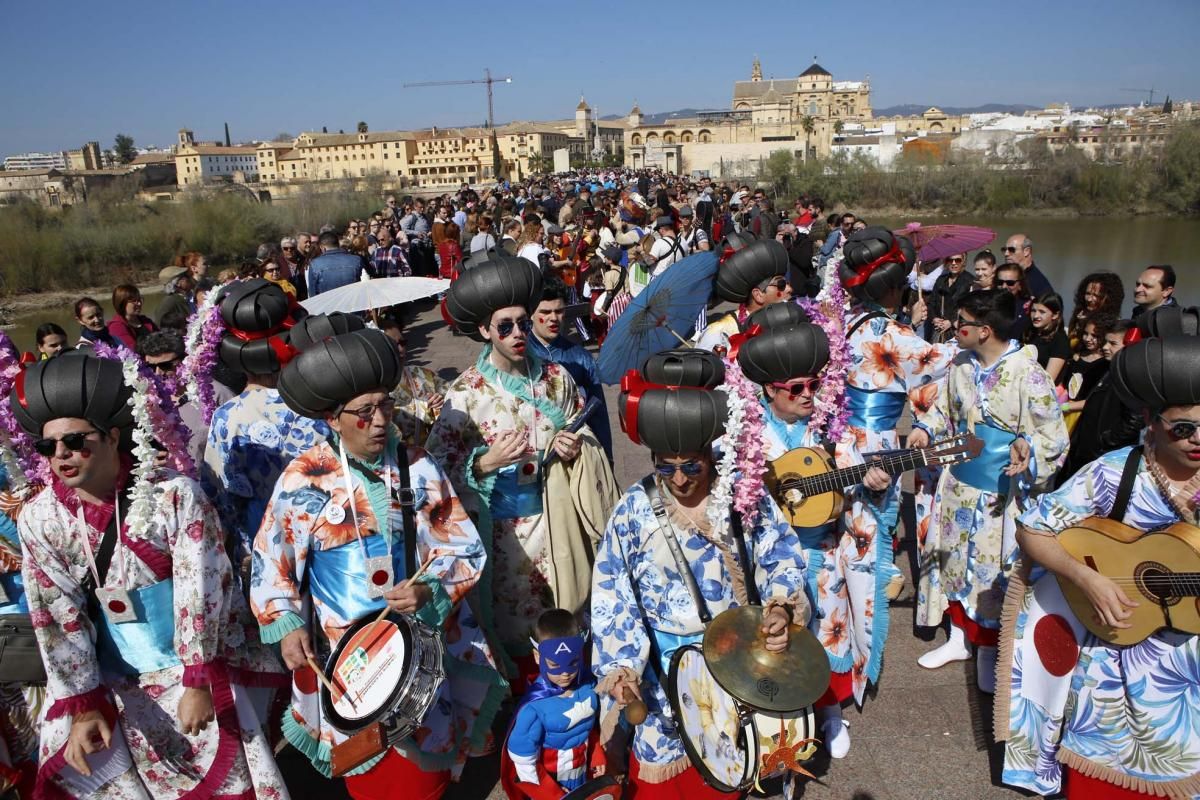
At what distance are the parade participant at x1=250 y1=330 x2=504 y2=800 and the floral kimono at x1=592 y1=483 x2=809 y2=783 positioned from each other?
581mm

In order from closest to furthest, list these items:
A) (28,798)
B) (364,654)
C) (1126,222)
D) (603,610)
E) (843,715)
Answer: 1. (364,654)
2. (603,610)
3. (28,798)
4. (843,715)
5. (1126,222)

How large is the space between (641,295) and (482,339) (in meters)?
1.31

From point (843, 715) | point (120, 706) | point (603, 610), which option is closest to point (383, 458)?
point (603, 610)

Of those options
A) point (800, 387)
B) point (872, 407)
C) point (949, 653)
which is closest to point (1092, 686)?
point (949, 653)

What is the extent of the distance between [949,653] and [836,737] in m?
1.05

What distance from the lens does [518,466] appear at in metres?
3.65

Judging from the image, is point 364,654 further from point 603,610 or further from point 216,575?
point 603,610

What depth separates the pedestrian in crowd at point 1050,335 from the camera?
5.33 metres

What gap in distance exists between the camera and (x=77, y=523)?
255cm

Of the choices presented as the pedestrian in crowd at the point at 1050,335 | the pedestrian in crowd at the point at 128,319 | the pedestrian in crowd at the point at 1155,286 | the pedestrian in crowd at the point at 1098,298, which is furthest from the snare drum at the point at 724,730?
the pedestrian in crowd at the point at 128,319

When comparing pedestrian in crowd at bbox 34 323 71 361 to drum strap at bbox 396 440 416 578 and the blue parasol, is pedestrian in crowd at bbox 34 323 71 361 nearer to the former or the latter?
the blue parasol

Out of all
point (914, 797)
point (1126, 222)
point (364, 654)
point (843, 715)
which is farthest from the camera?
point (1126, 222)

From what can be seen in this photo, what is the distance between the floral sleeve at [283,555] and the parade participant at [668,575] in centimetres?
108

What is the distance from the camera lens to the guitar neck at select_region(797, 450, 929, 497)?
11.0ft
